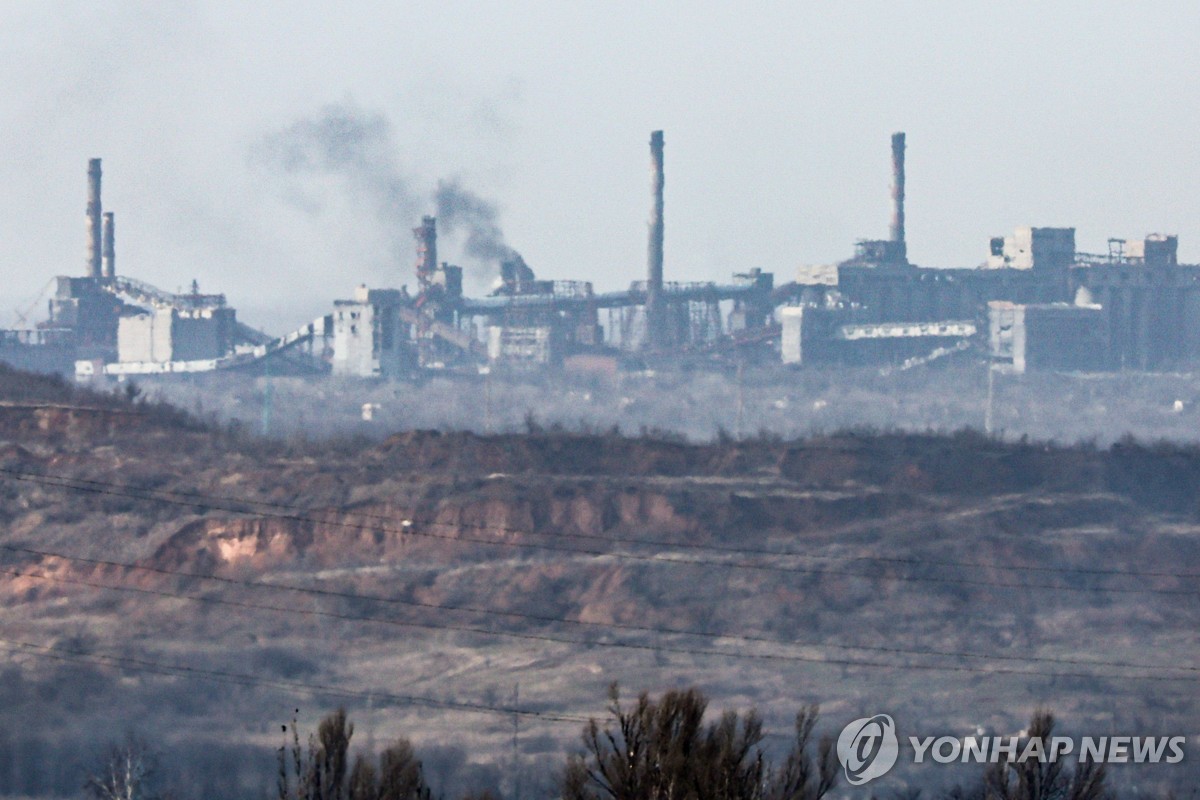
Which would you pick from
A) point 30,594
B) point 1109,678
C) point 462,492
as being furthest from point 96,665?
point 1109,678

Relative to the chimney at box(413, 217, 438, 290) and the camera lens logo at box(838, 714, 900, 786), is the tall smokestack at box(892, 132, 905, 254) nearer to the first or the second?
the chimney at box(413, 217, 438, 290)

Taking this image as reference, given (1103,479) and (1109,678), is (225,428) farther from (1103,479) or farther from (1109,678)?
(1109,678)

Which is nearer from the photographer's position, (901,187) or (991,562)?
(991,562)

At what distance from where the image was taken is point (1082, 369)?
86.0 metres

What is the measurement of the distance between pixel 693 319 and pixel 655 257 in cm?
493

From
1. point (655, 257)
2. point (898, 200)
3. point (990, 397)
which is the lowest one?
point (990, 397)

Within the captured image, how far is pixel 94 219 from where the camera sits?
89875 millimetres

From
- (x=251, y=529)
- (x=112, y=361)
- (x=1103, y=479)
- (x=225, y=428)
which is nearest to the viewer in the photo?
(x=251, y=529)

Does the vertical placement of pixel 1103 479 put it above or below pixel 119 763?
above

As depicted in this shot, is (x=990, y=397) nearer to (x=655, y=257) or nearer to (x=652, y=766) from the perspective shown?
(x=655, y=257)

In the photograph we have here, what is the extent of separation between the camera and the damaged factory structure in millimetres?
86438

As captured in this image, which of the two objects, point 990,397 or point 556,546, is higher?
point 990,397

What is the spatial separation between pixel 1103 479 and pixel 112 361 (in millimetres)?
59035

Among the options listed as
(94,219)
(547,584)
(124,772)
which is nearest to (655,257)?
(94,219)
